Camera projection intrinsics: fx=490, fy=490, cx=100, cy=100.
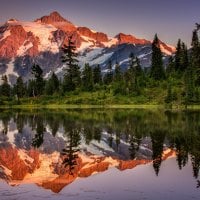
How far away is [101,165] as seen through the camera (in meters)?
32.3

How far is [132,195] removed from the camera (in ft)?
74.6

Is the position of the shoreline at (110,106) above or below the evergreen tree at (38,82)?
below

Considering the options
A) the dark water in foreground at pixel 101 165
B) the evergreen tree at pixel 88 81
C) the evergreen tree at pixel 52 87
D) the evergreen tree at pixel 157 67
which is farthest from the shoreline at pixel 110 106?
the dark water in foreground at pixel 101 165

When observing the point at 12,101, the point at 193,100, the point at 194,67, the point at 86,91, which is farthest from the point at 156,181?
the point at 12,101

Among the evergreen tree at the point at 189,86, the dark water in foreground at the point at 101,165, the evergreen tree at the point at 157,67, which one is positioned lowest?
the dark water in foreground at the point at 101,165

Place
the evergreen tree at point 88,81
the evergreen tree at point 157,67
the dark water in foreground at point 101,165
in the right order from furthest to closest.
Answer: the evergreen tree at point 88,81 < the evergreen tree at point 157,67 < the dark water in foreground at point 101,165

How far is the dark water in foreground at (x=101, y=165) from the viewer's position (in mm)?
23656

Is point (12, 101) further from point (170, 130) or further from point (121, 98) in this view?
point (170, 130)

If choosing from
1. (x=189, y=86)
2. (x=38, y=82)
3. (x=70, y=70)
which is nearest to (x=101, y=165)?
(x=189, y=86)

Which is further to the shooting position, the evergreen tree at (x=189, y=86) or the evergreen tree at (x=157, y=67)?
the evergreen tree at (x=157, y=67)

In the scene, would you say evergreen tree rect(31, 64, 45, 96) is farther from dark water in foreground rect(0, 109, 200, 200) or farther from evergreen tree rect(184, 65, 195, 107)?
dark water in foreground rect(0, 109, 200, 200)

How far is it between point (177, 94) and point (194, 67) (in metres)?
12.6

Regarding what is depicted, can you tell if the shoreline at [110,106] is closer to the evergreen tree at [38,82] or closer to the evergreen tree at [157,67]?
the evergreen tree at [157,67]

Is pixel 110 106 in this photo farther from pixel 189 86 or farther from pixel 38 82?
pixel 38 82
